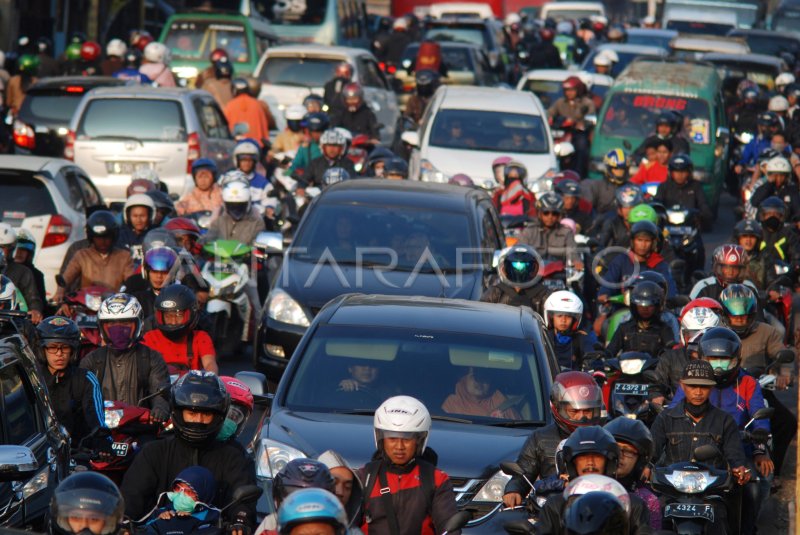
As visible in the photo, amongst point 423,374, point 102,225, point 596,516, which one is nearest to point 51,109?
point 102,225

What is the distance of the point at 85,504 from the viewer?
624cm

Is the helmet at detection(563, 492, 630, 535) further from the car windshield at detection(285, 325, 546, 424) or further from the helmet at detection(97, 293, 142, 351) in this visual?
the helmet at detection(97, 293, 142, 351)

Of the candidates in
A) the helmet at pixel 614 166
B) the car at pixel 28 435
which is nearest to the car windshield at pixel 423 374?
the car at pixel 28 435

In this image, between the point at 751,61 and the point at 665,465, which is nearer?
the point at 665,465

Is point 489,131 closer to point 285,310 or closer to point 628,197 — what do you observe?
point 628,197

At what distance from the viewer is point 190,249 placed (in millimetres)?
16047

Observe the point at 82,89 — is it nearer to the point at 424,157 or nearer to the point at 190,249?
the point at 424,157

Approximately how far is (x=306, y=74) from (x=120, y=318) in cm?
1823

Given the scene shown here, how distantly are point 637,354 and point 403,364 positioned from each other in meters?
2.84

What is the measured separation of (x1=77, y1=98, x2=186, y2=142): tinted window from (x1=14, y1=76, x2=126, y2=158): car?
2.20 m

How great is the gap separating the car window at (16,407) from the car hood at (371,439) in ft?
4.38

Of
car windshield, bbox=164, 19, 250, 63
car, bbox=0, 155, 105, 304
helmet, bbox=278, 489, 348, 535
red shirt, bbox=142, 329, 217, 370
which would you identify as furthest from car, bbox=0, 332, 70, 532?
car windshield, bbox=164, 19, 250, 63

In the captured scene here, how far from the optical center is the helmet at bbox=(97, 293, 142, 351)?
35.3 feet

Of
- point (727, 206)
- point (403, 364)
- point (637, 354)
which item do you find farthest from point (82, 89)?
point (403, 364)
